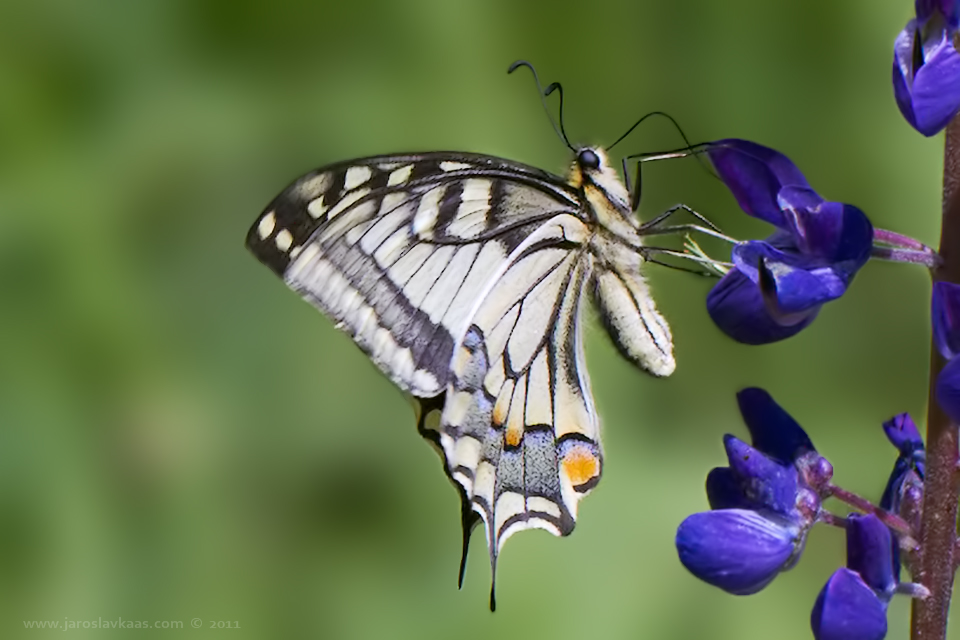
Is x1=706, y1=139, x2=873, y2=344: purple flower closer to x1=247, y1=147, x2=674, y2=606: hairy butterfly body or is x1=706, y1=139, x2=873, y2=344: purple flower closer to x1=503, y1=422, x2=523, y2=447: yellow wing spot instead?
x1=247, y1=147, x2=674, y2=606: hairy butterfly body

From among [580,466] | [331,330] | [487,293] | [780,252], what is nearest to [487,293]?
[487,293]

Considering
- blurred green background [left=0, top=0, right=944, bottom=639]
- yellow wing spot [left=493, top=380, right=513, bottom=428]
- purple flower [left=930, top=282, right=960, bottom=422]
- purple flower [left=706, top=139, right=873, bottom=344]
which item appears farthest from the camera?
blurred green background [left=0, top=0, right=944, bottom=639]

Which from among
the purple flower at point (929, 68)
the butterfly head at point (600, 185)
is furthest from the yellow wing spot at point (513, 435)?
the purple flower at point (929, 68)

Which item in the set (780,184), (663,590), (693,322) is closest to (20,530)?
(663,590)

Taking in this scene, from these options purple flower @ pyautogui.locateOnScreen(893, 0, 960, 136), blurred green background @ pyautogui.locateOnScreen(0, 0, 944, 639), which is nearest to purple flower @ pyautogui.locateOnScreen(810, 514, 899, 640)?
purple flower @ pyautogui.locateOnScreen(893, 0, 960, 136)

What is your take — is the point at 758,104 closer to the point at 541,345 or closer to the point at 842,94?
the point at 842,94

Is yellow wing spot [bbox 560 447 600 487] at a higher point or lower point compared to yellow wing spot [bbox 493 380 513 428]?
lower
